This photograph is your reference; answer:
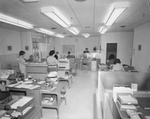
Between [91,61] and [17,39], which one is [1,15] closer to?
[17,39]

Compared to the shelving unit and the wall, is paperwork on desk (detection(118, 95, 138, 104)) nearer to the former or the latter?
the shelving unit

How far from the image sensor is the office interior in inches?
72.0

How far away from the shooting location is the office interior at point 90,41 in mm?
1828

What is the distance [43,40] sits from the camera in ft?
27.0

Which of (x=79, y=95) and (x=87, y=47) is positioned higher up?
(x=87, y=47)

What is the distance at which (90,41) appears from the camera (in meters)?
9.40

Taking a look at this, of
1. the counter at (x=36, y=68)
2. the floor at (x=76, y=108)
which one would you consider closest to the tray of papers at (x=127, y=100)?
the floor at (x=76, y=108)

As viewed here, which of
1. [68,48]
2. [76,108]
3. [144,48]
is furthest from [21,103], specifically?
[68,48]

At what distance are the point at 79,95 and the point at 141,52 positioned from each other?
3251 millimetres

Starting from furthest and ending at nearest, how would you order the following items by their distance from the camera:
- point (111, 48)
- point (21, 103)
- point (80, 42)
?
1. point (80, 42)
2. point (111, 48)
3. point (21, 103)

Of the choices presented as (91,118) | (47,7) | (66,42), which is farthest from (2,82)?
(66,42)

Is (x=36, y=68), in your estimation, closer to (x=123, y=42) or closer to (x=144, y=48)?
(x=144, y=48)

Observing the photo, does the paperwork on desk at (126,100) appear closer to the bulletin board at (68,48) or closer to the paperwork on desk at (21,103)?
the paperwork on desk at (21,103)

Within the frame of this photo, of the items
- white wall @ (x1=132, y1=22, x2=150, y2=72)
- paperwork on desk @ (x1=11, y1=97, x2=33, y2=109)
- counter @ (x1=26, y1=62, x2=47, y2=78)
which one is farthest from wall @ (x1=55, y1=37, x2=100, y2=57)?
paperwork on desk @ (x1=11, y1=97, x2=33, y2=109)
